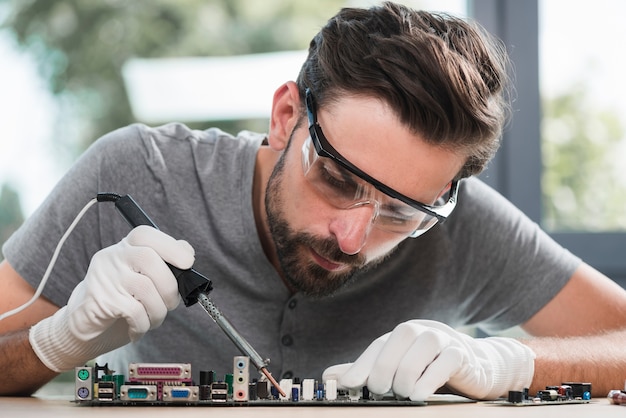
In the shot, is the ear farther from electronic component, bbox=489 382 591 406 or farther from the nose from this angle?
electronic component, bbox=489 382 591 406

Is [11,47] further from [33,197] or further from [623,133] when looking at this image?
[623,133]

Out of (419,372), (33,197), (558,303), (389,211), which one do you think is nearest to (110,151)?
(389,211)

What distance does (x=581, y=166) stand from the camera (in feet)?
9.24

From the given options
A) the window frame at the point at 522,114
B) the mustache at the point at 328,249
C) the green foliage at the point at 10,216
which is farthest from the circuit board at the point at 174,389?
the green foliage at the point at 10,216

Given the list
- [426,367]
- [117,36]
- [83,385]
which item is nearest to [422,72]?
[426,367]

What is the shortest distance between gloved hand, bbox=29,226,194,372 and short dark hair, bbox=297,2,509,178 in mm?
433

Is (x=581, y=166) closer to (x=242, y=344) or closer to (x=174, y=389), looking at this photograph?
(x=242, y=344)

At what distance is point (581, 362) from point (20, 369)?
1085mm

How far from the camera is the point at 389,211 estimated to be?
1448 mm

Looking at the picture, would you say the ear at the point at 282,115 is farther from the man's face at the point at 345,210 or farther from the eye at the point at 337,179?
the eye at the point at 337,179

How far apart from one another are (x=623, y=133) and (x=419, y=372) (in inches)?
73.6

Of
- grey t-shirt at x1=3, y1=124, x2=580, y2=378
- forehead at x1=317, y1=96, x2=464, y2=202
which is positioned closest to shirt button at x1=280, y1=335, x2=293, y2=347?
grey t-shirt at x1=3, y1=124, x2=580, y2=378

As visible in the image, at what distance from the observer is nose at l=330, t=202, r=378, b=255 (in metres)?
1.42

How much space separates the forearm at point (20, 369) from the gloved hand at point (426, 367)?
0.53 metres
